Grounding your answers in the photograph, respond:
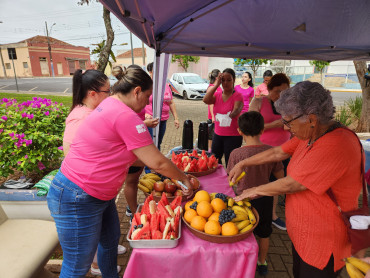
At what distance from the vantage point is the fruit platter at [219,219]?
1464 millimetres

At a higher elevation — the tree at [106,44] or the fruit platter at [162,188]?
the tree at [106,44]

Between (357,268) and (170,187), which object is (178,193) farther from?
(357,268)

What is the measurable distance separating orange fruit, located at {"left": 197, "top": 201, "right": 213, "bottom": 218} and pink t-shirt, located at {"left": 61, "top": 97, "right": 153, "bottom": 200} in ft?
1.95

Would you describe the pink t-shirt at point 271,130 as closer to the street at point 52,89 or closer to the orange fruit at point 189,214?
the orange fruit at point 189,214

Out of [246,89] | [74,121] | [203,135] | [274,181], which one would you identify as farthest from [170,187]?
[246,89]

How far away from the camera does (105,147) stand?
1.48 m

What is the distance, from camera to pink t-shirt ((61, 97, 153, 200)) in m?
1.43

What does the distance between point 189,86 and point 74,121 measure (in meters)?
13.4

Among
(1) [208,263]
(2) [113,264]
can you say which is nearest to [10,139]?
(2) [113,264]

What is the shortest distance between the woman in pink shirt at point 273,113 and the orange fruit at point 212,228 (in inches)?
73.9

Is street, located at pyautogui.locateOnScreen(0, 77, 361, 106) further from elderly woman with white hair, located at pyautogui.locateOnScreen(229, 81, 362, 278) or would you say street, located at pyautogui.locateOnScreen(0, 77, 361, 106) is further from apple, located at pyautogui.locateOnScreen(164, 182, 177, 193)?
apple, located at pyautogui.locateOnScreen(164, 182, 177, 193)

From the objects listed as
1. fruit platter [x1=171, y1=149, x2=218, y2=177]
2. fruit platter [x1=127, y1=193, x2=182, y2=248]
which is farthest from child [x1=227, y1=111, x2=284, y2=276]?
fruit platter [x1=127, y1=193, x2=182, y2=248]

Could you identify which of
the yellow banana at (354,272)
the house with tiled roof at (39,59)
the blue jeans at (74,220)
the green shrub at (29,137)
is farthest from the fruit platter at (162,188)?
the house with tiled roof at (39,59)

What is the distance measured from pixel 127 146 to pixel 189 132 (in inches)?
82.2
